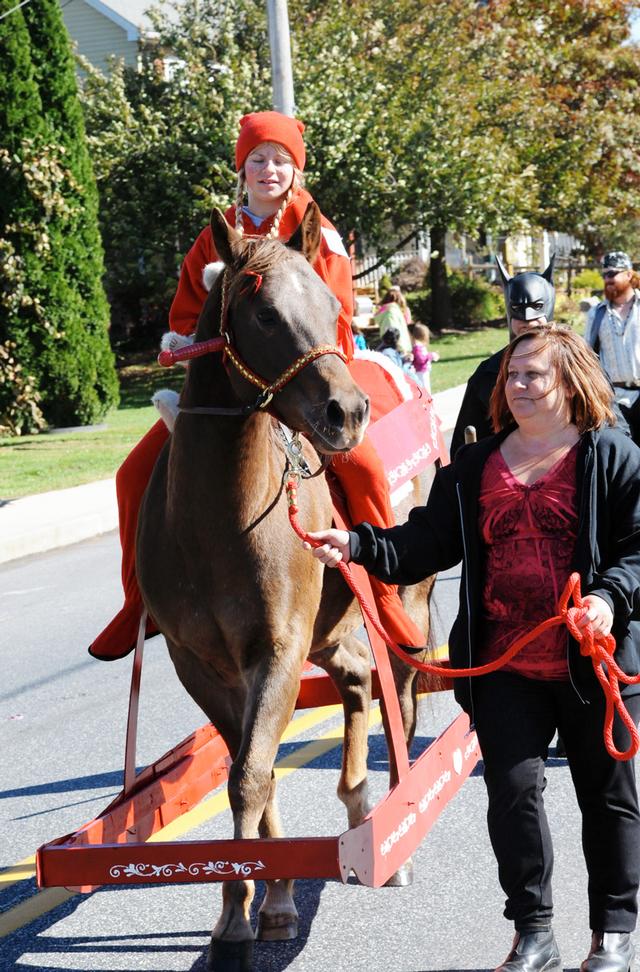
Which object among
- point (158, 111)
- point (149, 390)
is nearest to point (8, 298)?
point (149, 390)

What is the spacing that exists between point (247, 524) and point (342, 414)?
601mm

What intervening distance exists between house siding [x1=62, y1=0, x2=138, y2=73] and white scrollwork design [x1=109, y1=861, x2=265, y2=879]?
38535 millimetres

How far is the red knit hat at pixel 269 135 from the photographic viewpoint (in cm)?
482

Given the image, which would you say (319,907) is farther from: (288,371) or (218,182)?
(218,182)

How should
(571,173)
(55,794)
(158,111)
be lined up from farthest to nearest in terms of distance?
(571,173)
(158,111)
(55,794)

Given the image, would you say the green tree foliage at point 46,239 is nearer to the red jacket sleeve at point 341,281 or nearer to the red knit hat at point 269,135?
the red knit hat at point 269,135

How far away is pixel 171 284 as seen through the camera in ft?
97.8

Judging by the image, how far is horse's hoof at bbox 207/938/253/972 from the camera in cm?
387

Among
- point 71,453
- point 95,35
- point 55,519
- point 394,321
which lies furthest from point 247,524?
point 95,35

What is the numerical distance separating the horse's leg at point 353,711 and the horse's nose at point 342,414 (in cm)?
185

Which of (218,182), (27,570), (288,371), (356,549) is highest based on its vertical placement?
(218,182)

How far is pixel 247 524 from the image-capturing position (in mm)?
4066

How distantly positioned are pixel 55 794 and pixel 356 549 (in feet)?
8.60

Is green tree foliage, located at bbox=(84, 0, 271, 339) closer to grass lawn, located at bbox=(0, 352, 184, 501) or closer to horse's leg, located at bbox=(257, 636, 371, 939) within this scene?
grass lawn, located at bbox=(0, 352, 184, 501)
